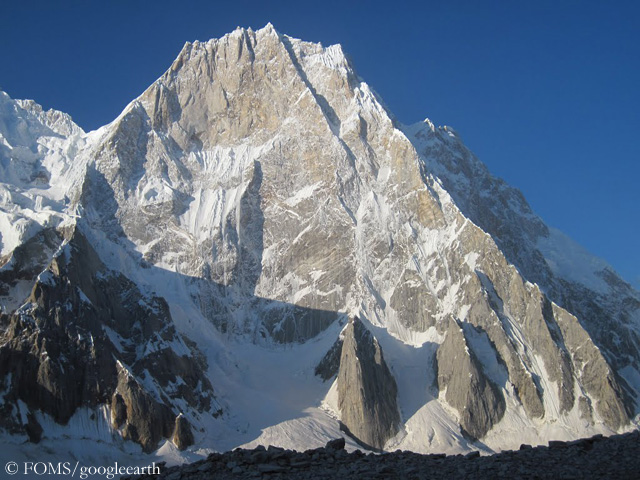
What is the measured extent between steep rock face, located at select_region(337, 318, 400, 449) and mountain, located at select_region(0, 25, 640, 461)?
395 millimetres

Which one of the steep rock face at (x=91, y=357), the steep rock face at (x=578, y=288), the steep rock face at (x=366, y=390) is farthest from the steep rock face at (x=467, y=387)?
the steep rock face at (x=578, y=288)

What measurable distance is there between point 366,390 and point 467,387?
18696 millimetres

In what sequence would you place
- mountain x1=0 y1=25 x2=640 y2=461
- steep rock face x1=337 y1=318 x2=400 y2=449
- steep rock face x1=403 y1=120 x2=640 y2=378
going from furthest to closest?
steep rock face x1=403 y1=120 x2=640 y2=378 → steep rock face x1=337 y1=318 x2=400 y2=449 → mountain x1=0 y1=25 x2=640 y2=461

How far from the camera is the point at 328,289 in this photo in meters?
146

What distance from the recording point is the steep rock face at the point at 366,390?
117 meters

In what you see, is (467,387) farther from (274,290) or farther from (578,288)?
(578,288)

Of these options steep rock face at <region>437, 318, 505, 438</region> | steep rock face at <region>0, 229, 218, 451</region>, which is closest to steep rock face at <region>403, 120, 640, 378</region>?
steep rock face at <region>437, 318, 505, 438</region>

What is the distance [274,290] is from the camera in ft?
487

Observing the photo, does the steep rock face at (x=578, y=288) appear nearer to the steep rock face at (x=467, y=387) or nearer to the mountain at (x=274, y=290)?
the mountain at (x=274, y=290)

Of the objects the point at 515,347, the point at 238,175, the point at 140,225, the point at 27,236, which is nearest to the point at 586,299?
the point at 515,347

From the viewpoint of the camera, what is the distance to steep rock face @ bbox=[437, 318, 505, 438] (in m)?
122

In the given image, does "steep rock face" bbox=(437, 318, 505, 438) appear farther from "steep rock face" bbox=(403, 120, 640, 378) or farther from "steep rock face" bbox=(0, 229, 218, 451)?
"steep rock face" bbox=(403, 120, 640, 378)

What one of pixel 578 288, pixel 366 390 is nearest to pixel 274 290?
pixel 366 390

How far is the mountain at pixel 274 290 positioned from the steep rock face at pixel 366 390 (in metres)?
0.40
